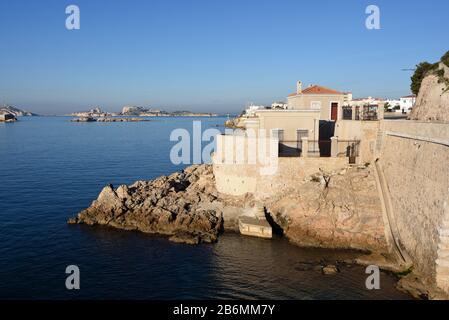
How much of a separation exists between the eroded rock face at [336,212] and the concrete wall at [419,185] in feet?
5.21

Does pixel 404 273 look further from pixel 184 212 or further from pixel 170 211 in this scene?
pixel 170 211

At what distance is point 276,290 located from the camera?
19094mm

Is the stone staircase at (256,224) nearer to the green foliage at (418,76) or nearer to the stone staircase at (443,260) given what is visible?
the stone staircase at (443,260)

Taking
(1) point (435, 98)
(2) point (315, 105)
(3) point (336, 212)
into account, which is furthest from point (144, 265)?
(2) point (315, 105)

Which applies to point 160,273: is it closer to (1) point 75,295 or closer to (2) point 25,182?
(1) point 75,295

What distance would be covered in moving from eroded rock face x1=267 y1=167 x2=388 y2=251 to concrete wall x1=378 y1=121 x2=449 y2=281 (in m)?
1.59

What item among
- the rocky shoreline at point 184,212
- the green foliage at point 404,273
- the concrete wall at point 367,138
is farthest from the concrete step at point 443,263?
the concrete wall at point 367,138

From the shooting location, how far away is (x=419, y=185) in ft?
66.5

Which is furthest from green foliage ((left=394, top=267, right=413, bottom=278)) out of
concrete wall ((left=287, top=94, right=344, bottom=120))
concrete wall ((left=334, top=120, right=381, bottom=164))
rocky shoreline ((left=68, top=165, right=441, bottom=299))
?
concrete wall ((left=287, top=94, right=344, bottom=120))

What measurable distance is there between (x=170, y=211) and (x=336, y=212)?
11.7m

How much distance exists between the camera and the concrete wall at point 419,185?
17828 mm

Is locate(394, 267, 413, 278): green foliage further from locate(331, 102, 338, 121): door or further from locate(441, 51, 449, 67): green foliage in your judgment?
locate(331, 102, 338, 121): door
